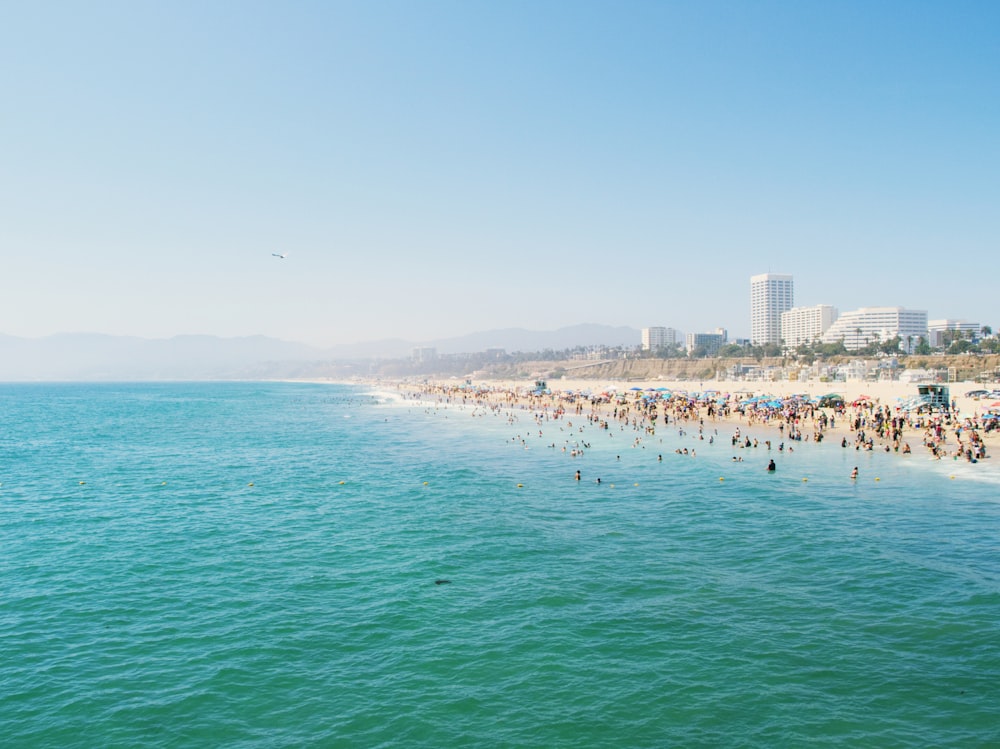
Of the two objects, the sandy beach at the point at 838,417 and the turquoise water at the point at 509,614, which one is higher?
the sandy beach at the point at 838,417

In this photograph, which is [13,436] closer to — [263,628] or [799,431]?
[263,628]

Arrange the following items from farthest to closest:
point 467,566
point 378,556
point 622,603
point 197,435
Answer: point 197,435 → point 378,556 → point 467,566 → point 622,603

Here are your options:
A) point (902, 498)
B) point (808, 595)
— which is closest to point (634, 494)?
point (902, 498)

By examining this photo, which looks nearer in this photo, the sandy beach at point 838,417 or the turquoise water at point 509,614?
the turquoise water at point 509,614

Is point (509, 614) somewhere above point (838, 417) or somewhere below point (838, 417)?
below

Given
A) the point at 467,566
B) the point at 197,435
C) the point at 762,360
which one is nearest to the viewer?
the point at 467,566

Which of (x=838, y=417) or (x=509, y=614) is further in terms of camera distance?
(x=838, y=417)

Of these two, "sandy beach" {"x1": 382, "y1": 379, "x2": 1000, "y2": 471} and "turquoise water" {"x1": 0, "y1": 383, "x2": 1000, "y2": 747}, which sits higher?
"sandy beach" {"x1": 382, "y1": 379, "x2": 1000, "y2": 471}

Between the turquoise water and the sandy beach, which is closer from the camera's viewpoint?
the turquoise water
